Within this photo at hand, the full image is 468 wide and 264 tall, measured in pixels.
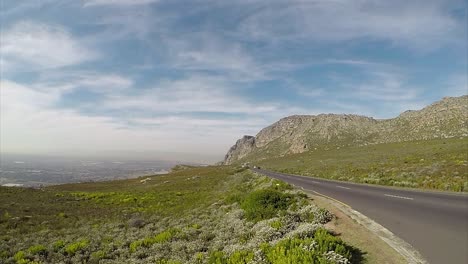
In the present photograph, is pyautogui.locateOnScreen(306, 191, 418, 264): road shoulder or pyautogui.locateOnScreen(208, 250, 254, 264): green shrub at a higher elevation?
pyautogui.locateOnScreen(306, 191, 418, 264): road shoulder

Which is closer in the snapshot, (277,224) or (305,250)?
(305,250)

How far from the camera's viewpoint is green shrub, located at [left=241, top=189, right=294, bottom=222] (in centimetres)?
1596

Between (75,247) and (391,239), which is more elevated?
(391,239)

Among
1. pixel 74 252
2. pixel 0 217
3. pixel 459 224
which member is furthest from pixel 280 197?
pixel 0 217

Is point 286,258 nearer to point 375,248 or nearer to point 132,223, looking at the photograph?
point 375,248

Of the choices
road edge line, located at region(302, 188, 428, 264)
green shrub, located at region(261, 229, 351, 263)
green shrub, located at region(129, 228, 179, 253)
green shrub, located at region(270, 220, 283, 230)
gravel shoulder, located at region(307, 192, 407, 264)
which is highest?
green shrub, located at region(261, 229, 351, 263)

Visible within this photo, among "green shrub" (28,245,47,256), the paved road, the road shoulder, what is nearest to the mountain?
the paved road

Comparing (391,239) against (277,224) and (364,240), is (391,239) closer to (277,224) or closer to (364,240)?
(364,240)

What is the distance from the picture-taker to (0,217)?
88.0 feet

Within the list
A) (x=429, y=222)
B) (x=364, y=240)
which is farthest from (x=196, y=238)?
(x=429, y=222)

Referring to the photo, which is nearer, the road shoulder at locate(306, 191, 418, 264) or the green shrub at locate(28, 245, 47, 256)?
the road shoulder at locate(306, 191, 418, 264)

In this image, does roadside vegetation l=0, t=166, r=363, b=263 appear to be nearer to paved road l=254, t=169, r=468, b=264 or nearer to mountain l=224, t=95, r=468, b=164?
paved road l=254, t=169, r=468, b=264

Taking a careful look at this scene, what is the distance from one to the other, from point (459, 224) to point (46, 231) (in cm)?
2387

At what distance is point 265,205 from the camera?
17.1 metres
